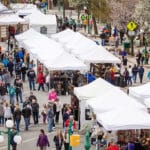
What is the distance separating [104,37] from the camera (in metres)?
53.8

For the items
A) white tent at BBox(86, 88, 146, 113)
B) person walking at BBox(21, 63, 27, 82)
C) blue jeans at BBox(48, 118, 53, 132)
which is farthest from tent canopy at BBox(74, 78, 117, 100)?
person walking at BBox(21, 63, 27, 82)

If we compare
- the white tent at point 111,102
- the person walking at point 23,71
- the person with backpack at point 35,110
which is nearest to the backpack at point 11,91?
the person with backpack at point 35,110

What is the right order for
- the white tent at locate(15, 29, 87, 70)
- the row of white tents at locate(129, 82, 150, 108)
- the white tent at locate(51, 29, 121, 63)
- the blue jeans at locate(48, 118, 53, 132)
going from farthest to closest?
the white tent at locate(51, 29, 121, 63) < the white tent at locate(15, 29, 87, 70) < the blue jeans at locate(48, 118, 53, 132) < the row of white tents at locate(129, 82, 150, 108)

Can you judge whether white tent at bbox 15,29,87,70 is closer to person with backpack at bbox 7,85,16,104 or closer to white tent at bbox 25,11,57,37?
person with backpack at bbox 7,85,16,104

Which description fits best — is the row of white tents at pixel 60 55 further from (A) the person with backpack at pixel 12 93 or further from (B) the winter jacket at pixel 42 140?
(B) the winter jacket at pixel 42 140

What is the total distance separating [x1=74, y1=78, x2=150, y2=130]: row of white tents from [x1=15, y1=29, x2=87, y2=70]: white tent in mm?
6108

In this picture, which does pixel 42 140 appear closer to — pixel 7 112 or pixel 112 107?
pixel 112 107

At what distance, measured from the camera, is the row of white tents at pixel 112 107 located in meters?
22.9

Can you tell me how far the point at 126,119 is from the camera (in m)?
23.0

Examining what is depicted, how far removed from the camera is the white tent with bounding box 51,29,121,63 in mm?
36688

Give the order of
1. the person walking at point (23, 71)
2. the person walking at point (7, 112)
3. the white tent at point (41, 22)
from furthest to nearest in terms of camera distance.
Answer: the white tent at point (41, 22)
the person walking at point (23, 71)
the person walking at point (7, 112)

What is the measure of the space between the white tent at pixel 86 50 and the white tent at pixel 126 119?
12968 mm

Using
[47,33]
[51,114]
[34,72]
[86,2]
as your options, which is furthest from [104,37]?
[51,114]

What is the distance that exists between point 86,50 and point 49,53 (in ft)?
7.60
